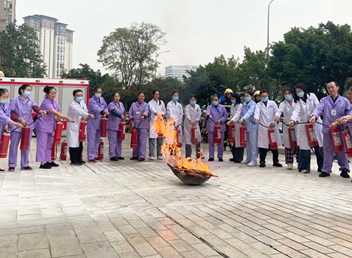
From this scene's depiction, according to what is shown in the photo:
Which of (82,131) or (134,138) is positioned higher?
(82,131)

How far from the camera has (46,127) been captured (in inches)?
287

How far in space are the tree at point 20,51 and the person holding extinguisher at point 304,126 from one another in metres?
36.2

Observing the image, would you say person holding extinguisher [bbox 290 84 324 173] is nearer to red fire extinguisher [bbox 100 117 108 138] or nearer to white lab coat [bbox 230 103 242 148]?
white lab coat [bbox 230 103 242 148]

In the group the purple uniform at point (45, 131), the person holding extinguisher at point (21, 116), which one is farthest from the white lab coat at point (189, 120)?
the person holding extinguisher at point (21, 116)

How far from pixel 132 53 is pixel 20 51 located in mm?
15637

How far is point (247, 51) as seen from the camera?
91.5ft

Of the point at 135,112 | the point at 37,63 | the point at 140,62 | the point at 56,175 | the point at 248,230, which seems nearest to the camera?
the point at 248,230

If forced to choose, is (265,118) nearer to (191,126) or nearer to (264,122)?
(264,122)

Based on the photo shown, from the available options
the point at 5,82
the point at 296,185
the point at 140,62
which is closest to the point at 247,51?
the point at 140,62

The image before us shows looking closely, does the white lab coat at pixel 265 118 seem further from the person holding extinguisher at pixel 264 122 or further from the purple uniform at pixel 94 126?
the purple uniform at pixel 94 126

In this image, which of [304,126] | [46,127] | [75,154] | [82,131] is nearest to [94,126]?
[82,131]

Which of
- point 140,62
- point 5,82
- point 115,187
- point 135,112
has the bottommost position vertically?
point 115,187

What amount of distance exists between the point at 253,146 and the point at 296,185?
2.61 meters

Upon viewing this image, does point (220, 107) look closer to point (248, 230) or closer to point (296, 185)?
point (296, 185)
